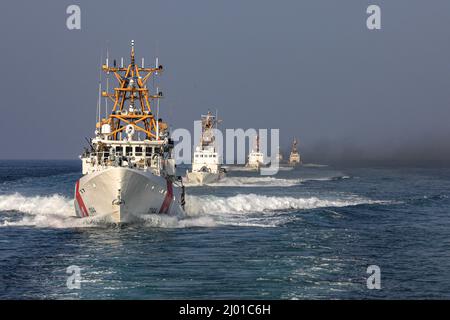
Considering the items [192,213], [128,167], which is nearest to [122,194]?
[128,167]

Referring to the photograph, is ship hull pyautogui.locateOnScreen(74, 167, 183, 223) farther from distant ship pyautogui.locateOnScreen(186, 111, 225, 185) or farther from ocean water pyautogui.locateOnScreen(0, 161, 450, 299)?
distant ship pyautogui.locateOnScreen(186, 111, 225, 185)

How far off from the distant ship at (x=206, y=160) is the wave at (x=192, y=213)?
1697 inches

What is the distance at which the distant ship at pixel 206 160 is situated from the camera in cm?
10088

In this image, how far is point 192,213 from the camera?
45188 mm

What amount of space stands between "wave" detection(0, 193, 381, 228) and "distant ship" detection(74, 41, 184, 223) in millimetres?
840

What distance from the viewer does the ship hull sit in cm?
3216

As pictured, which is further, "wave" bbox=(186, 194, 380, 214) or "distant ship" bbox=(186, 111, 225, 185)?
"distant ship" bbox=(186, 111, 225, 185)

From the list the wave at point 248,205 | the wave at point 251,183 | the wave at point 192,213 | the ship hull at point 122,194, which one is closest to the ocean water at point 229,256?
the wave at point 192,213

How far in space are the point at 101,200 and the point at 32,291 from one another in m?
14.8

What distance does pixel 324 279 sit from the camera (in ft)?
68.2

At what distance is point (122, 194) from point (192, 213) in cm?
1332

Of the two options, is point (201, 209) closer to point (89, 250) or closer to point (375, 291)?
point (89, 250)

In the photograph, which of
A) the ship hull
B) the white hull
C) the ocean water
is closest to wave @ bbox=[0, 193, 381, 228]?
the ocean water

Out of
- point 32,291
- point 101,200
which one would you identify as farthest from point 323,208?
point 32,291
